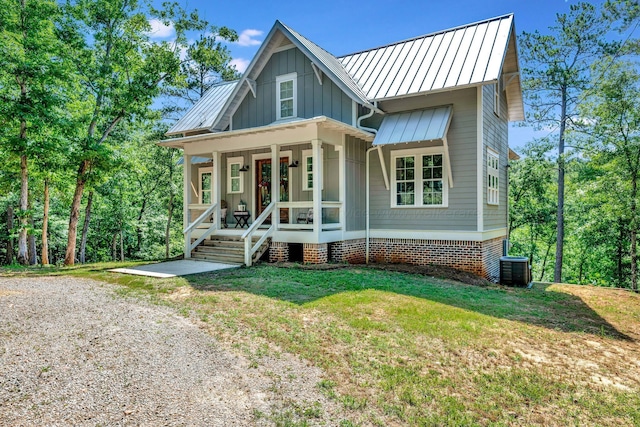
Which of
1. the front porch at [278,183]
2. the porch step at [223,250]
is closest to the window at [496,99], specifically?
the front porch at [278,183]

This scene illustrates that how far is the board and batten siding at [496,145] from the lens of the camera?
1141 centimetres

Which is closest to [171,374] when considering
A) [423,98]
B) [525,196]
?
[423,98]

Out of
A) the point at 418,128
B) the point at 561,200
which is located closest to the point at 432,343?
the point at 418,128

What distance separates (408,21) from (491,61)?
7226 millimetres

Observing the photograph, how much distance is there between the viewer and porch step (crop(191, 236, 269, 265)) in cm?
1115

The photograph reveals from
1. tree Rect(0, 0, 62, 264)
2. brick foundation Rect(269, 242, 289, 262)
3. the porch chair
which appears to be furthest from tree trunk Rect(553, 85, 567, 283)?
tree Rect(0, 0, 62, 264)

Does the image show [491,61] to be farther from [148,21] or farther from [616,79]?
[148,21]

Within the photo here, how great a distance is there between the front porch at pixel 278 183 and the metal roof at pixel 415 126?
73 cm

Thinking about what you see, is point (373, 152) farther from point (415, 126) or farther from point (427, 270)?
point (427, 270)

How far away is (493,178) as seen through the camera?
12586 millimetres

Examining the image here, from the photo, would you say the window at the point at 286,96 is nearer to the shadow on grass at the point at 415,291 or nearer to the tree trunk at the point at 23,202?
the shadow on grass at the point at 415,291

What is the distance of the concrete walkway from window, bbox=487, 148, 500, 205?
7765 millimetres

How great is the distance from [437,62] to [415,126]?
2561mm

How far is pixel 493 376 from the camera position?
4.21 metres
